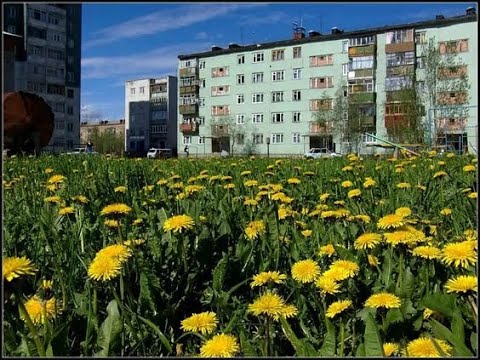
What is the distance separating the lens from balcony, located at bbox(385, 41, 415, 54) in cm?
3625

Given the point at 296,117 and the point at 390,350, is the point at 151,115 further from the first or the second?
the point at 390,350

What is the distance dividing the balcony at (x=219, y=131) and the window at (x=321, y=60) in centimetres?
907

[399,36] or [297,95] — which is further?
[297,95]

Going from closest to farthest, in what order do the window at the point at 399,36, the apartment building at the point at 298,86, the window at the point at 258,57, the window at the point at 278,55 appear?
1. the apartment building at the point at 298,86
2. the window at the point at 399,36
3. the window at the point at 278,55
4. the window at the point at 258,57

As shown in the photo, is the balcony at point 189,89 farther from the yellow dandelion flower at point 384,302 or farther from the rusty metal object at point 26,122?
the yellow dandelion flower at point 384,302

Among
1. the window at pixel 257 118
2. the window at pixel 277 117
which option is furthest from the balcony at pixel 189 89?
the window at pixel 277 117

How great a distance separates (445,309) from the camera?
29.9 inches

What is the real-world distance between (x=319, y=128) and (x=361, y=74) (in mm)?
4867

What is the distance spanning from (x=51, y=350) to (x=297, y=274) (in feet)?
1.24

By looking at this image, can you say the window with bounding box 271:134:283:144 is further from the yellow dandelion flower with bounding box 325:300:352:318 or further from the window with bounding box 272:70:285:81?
the yellow dandelion flower with bounding box 325:300:352:318

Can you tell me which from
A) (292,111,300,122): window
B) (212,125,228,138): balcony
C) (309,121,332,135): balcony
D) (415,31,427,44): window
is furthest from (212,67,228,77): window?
(415,31,427,44): window

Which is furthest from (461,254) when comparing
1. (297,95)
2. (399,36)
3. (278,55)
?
(278,55)

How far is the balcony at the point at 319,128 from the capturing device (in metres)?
38.6

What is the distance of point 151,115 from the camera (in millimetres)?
61094
